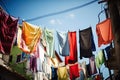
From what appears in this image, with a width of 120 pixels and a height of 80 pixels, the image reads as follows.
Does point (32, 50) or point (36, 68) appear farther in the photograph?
point (36, 68)

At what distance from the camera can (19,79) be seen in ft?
64.2

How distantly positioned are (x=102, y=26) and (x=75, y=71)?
10554 mm

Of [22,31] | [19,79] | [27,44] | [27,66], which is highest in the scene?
[22,31]

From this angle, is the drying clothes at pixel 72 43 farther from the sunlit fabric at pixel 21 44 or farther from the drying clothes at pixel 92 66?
the drying clothes at pixel 92 66

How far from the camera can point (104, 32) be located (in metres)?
11.6

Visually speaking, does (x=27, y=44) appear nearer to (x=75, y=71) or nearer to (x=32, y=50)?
(x=32, y=50)

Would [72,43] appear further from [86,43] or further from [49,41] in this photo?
[49,41]

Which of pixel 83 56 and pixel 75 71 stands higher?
pixel 83 56

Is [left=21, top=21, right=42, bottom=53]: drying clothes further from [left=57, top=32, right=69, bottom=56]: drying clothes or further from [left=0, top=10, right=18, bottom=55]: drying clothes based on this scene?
[left=57, top=32, right=69, bottom=56]: drying clothes

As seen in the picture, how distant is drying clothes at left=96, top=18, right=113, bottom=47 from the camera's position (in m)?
11.2

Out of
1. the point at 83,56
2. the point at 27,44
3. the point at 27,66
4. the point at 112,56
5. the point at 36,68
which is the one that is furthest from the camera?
the point at 27,66

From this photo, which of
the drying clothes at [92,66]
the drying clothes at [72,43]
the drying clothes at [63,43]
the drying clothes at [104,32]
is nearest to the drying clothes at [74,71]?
the drying clothes at [92,66]

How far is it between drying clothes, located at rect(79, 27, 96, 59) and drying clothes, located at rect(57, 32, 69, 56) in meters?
1.12

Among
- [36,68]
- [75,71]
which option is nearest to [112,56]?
[36,68]
